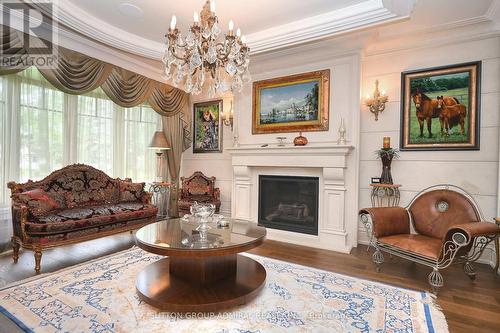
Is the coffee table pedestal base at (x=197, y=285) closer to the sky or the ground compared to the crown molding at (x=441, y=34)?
closer to the ground

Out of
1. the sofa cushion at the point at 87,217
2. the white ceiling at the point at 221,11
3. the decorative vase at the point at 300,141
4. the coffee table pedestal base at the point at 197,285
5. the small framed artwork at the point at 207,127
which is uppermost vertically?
the white ceiling at the point at 221,11

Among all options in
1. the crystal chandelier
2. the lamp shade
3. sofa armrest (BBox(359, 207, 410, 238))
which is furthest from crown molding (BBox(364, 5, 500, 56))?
the lamp shade

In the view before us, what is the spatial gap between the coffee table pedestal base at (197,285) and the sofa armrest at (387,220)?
4.78 ft

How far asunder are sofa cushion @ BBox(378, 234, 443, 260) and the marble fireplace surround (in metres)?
0.86

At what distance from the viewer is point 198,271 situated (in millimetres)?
2195

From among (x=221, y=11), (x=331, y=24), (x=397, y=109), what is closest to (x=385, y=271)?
(x=397, y=109)

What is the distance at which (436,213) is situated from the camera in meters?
3.07

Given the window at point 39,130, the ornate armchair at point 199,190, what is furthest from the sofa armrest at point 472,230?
the window at point 39,130

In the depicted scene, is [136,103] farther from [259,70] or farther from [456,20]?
[456,20]

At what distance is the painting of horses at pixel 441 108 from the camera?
3.30 m

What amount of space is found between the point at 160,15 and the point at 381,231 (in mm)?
3885

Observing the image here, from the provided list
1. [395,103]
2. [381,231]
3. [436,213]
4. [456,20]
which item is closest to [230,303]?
[381,231]

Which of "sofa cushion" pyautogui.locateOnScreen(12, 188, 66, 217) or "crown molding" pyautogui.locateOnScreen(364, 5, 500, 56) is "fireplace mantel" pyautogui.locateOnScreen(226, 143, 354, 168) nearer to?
"crown molding" pyautogui.locateOnScreen(364, 5, 500, 56)

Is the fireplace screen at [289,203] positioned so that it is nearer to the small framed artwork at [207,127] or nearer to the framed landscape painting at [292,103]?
the framed landscape painting at [292,103]
